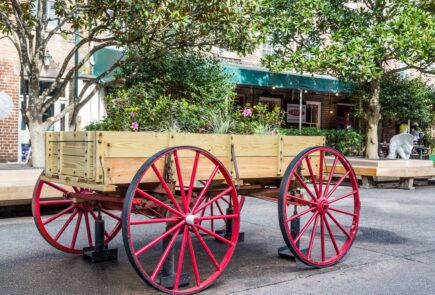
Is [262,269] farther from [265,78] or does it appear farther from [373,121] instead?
[265,78]

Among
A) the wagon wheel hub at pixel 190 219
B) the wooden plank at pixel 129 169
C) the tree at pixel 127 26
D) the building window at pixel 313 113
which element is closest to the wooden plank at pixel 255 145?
the wooden plank at pixel 129 169

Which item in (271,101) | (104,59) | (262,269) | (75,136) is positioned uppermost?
(104,59)

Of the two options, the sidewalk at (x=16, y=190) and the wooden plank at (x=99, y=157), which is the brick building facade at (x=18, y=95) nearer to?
the sidewalk at (x=16, y=190)

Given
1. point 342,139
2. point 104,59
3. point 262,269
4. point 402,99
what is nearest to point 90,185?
point 262,269

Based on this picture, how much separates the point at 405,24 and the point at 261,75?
212 inches

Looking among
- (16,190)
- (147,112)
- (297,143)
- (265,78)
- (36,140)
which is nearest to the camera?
(297,143)

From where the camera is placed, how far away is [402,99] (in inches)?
752

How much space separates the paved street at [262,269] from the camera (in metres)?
4.06

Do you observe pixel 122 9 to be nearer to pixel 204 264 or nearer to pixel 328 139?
pixel 204 264

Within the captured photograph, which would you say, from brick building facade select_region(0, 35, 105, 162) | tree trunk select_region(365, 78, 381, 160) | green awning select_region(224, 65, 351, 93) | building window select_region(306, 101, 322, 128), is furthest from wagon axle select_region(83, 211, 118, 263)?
building window select_region(306, 101, 322, 128)

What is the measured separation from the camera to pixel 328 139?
1853cm

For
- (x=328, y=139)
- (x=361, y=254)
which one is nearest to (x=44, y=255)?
(x=361, y=254)

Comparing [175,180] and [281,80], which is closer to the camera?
[175,180]

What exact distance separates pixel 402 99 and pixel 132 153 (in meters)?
17.2
